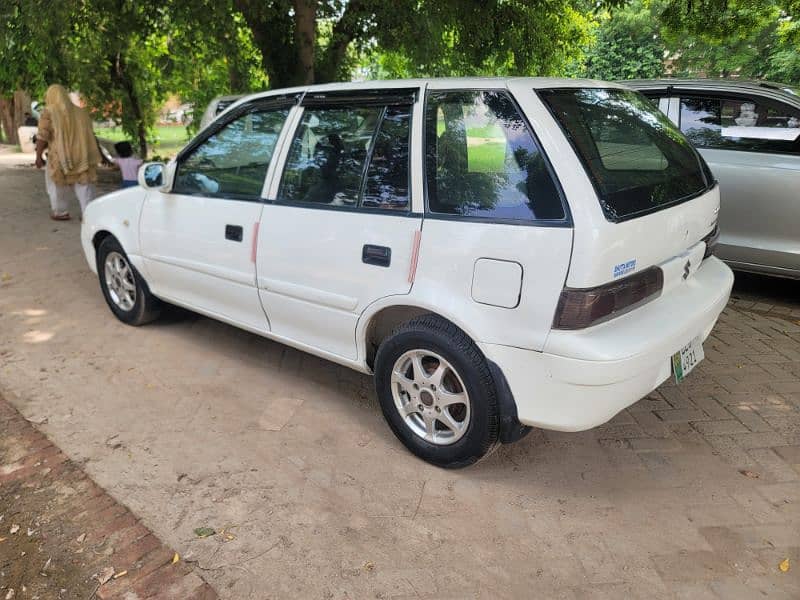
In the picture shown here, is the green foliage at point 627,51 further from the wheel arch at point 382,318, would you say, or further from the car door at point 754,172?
the wheel arch at point 382,318

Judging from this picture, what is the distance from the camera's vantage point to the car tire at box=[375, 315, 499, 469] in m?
2.76

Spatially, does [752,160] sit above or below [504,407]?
above

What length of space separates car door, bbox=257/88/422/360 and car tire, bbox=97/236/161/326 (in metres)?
1.50

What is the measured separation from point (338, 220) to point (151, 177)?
5.52 ft

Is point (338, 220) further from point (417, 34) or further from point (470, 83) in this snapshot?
point (417, 34)

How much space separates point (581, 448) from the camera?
130 inches

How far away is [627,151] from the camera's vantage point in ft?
9.74

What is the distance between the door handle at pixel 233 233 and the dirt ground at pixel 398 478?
0.93m

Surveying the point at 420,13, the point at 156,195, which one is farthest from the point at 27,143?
the point at 156,195

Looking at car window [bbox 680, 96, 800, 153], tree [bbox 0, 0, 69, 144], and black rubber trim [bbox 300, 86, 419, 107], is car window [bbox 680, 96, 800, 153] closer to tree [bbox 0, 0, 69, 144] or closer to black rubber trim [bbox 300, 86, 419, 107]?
black rubber trim [bbox 300, 86, 419, 107]

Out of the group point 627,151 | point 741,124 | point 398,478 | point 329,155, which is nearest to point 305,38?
point 741,124

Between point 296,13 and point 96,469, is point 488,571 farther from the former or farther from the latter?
point 296,13

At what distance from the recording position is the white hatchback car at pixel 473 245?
2521 millimetres

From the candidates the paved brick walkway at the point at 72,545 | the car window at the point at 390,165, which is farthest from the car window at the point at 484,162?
the paved brick walkway at the point at 72,545
